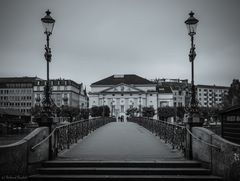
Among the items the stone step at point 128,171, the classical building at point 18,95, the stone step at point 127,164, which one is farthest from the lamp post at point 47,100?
the classical building at point 18,95

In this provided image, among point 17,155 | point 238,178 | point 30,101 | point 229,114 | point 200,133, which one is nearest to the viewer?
point 238,178

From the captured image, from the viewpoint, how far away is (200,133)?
10664 millimetres

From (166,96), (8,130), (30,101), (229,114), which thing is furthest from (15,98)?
(229,114)

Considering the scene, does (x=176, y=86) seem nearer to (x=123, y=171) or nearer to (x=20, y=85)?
(x=20, y=85)

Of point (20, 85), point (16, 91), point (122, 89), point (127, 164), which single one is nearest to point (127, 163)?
point (127, 164)

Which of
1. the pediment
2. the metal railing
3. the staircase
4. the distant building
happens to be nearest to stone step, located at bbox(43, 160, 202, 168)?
the staircase

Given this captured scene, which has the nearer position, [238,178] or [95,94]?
[238,178]

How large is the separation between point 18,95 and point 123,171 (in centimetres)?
13643

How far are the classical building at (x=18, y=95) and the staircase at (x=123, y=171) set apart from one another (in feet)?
430

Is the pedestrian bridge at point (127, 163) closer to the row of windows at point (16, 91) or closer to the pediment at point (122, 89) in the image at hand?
the pediment at point (122, 89)

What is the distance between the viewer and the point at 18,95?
138 metres

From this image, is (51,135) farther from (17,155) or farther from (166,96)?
(166,96)

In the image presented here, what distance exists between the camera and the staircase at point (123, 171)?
8955 millimetres

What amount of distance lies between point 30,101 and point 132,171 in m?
133
